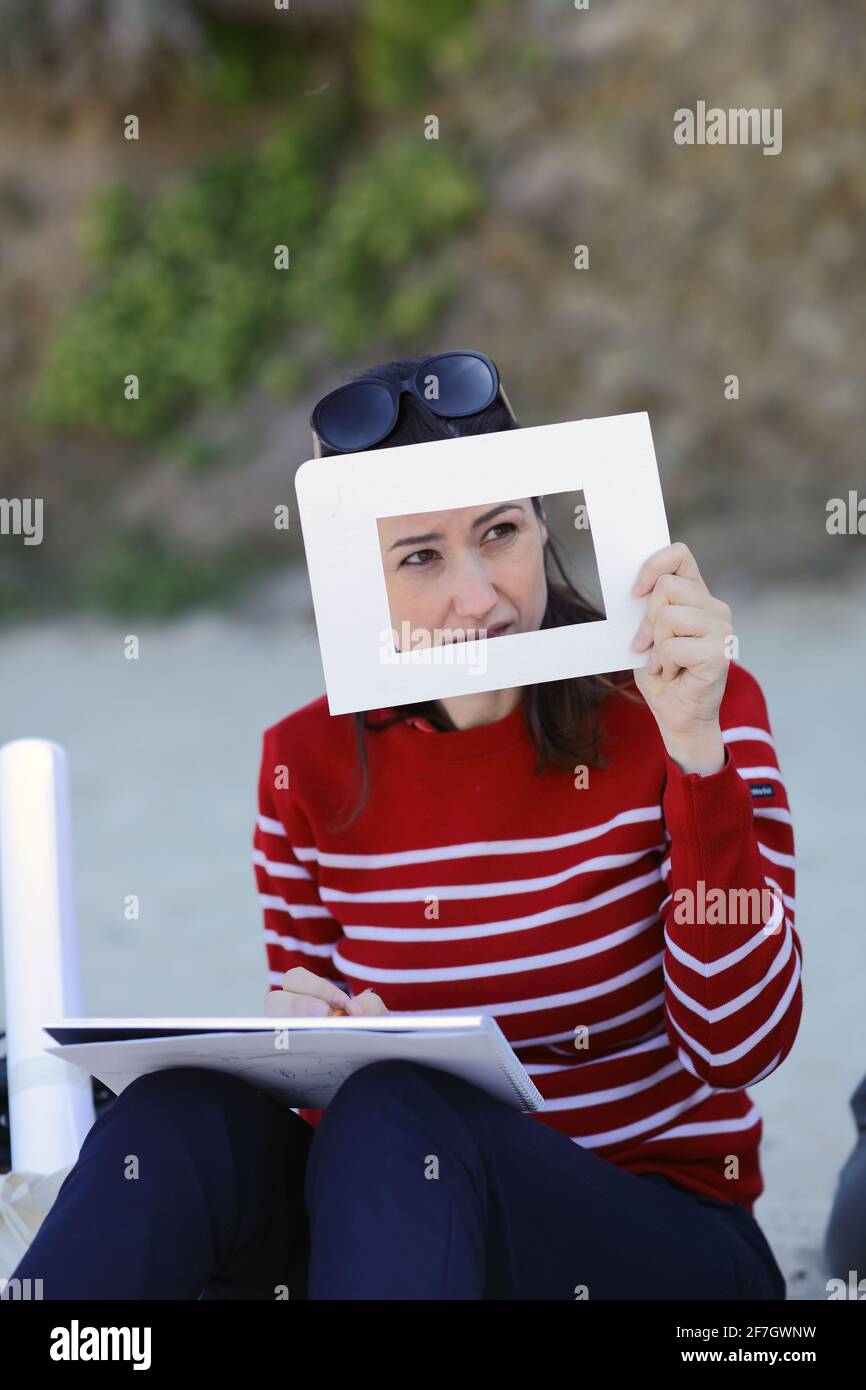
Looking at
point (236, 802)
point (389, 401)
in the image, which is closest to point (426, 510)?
point (389, 401)

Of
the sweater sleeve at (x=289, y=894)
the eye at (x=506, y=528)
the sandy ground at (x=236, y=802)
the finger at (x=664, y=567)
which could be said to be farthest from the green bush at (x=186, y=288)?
the finger at (x=664, y=567)

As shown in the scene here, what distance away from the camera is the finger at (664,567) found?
4.34 feet

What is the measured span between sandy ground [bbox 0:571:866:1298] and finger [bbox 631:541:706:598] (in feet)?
1.42

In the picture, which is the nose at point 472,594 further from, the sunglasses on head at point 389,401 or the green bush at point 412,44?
the green bush at point 412,44

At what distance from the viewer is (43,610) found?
718cm

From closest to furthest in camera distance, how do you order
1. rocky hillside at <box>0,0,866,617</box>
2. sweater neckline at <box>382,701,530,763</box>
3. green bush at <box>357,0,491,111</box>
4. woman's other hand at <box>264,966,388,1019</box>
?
woman's other hand at <box>264,966,388,1019</box>, sweater neckline at <box>382,701,530,763</box>, rocky hillside at <box>0,0,866,617</box>, green bush at <box>357,0,491,111</box>

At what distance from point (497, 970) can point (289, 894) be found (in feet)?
0.83

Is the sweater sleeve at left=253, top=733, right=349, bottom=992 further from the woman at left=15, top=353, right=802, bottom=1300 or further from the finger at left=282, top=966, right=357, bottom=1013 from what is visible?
the finger at left=282, top=966, right=357, bottom=1013

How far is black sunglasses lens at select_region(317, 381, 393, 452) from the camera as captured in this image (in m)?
1.48

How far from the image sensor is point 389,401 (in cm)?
149

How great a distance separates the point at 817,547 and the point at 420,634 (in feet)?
17.1

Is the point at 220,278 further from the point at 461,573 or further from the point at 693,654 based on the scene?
the point at 693,654

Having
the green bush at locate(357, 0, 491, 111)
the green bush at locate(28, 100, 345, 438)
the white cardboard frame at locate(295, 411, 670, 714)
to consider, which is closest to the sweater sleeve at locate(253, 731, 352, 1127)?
the white cardboard frame at locate(295, 411, 670, 714)
